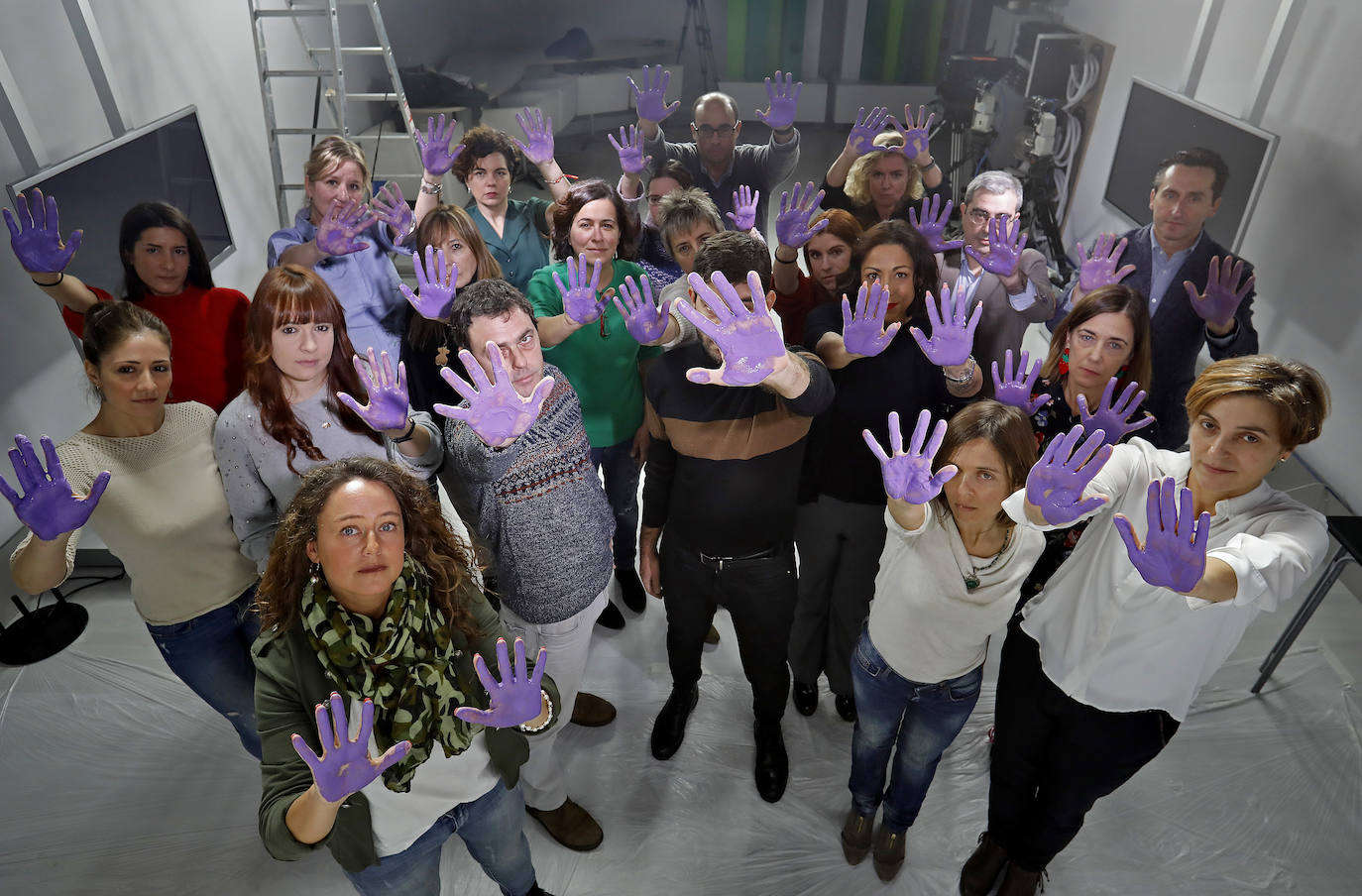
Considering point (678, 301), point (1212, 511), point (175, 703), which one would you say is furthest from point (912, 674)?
point (175, 703)

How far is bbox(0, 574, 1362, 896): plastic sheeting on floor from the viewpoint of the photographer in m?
1.90

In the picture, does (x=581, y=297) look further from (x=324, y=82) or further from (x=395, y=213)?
(x=324, y=82)

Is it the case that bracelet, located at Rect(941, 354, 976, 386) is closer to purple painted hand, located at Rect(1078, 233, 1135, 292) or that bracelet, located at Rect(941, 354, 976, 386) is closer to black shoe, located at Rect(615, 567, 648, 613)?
purple painted hand, located at Rect(1078, 233, 1135, 292)

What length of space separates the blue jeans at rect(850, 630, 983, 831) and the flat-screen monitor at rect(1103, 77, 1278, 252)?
2.48 metres

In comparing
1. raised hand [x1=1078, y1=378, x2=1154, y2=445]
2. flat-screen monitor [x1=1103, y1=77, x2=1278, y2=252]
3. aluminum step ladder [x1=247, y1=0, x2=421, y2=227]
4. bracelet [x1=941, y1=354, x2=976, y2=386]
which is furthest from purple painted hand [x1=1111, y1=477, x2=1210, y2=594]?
aluminum step ladder [x1=247, y1=0, x2=421, y2=227]

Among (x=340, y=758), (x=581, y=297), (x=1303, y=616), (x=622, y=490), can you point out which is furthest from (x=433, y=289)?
(x=1303, y=616)

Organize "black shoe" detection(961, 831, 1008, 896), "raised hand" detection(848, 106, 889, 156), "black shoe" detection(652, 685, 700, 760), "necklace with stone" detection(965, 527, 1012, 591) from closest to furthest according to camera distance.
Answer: "necklace with stone" detection(965, 527, 1012, 591), "black shoe" detection(961, 831, 1008, 896), "black shoe" detection(652, 685, 700, 760), "raised hand" detection(848, 106, 889, 156)

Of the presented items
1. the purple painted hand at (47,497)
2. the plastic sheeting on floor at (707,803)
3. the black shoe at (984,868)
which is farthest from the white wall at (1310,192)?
the purple painted hand at (47,497)

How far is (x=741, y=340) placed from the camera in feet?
4.79

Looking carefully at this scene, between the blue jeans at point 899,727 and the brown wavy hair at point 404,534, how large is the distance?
0.85m

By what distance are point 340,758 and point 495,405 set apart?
2.15 feet

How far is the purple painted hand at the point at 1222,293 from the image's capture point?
225 centimetres

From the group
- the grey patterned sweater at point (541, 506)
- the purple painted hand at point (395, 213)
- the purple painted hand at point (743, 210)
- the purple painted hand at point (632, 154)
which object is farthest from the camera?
the purple painted hand at point (632, 154)

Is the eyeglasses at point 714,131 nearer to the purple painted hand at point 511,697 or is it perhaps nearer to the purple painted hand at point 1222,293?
the purple painted hand at point 1222,293
